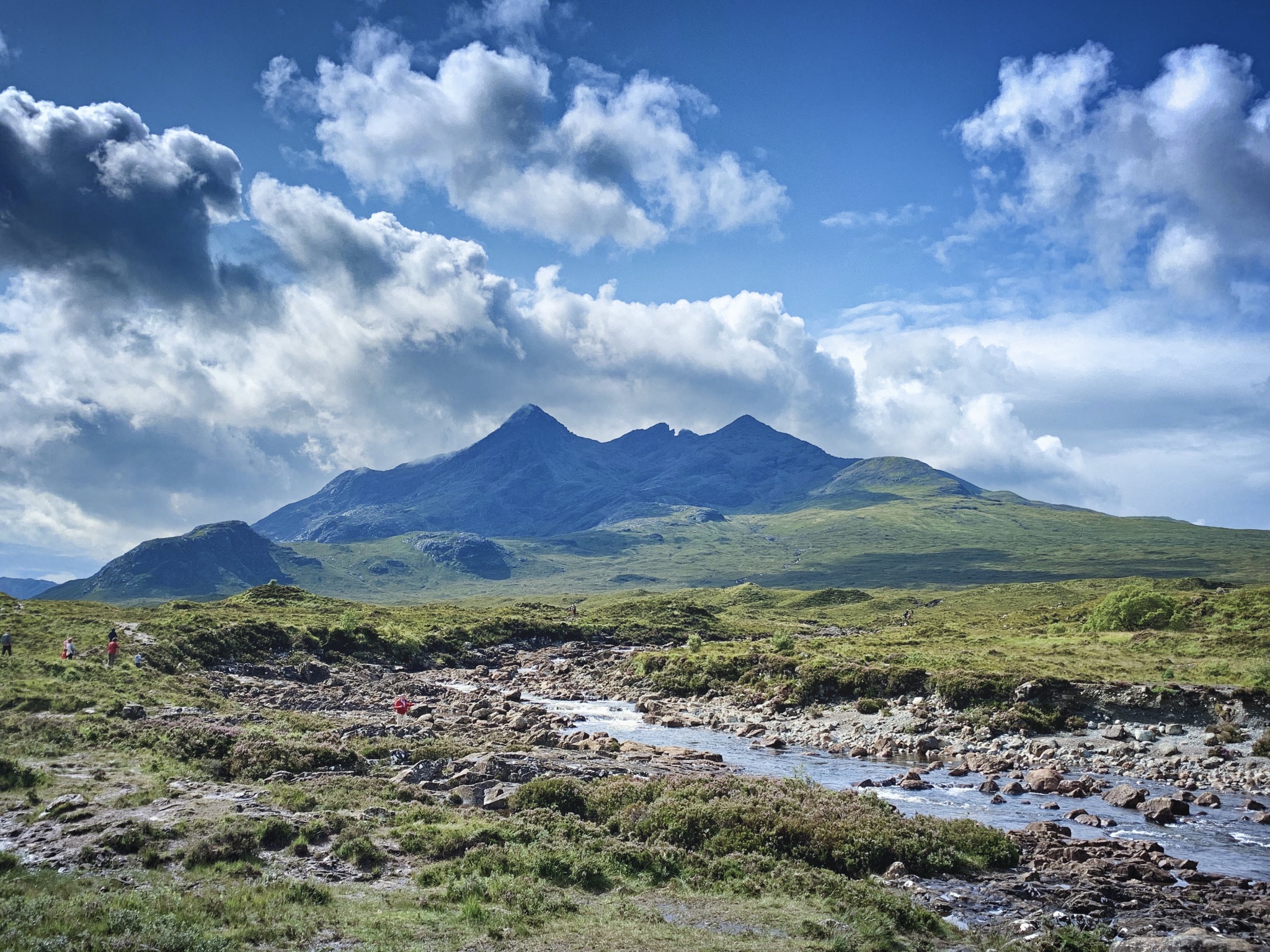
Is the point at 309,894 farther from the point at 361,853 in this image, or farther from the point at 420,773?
the point at 420,773

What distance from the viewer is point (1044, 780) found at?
33.9 meters

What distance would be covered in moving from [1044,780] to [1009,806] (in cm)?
437

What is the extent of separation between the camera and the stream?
963 inches

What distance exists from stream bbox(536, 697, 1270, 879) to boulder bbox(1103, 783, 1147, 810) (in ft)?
1.35

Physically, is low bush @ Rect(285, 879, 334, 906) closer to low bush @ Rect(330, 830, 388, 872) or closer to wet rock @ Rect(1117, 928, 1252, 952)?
low bush @ Rect(330, 830, 388, 872)

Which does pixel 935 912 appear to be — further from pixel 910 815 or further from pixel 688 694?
pixel 688 694

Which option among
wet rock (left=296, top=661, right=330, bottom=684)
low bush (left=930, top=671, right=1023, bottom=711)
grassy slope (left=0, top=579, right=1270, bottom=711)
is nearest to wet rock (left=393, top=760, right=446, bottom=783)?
grassy slope (left=0, top=579, right=1270, bottom=711)

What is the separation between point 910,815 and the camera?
28.9m

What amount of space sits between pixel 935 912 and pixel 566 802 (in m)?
13.6

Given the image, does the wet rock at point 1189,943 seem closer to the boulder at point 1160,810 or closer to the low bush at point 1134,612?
the boulder at point 1160,810

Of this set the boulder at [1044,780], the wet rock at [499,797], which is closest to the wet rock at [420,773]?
the wet rock at [499,797]

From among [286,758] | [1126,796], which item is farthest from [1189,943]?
[286,758]

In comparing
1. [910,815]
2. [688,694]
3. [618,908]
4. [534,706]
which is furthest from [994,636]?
[618,908]

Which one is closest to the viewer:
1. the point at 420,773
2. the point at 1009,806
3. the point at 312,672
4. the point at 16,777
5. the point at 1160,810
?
the point at 16,777
